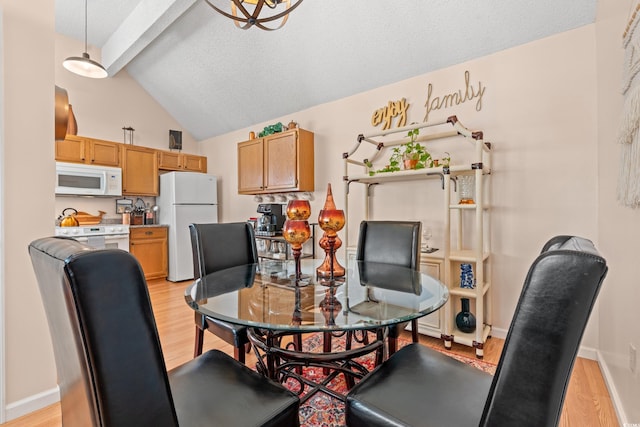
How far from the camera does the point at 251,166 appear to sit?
4297mm

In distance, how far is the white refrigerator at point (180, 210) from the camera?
461 centimetres

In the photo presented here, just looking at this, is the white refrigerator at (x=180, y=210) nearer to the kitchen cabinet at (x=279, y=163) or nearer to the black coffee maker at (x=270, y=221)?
the kitchen cabinet at (x=279, y=163)

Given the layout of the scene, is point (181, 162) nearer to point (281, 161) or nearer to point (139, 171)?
point (139, 171)

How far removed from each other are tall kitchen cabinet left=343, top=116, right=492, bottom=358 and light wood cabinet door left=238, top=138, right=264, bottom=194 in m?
1.68

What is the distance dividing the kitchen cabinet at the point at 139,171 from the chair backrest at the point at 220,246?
127 inches

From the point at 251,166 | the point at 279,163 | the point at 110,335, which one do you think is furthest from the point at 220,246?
the point at 251,166

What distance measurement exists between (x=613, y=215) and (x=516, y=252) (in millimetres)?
799

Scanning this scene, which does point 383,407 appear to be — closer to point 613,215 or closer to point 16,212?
point 613,215

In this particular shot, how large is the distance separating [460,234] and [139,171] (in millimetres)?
4620

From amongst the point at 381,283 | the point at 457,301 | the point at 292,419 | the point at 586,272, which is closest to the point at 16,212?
the point at 292,419

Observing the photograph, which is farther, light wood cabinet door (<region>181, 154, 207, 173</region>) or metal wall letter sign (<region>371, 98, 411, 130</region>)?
light wood cabinet door (<region>181, 154, 207, 173</region>)

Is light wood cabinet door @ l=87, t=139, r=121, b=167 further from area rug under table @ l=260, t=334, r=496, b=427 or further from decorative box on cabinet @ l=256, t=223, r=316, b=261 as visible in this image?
area rug under table @ l=260, t=334, r=496, b=427

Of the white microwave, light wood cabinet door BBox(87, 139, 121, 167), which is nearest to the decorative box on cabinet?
the white microwave

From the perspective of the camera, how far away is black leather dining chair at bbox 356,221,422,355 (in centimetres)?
202
